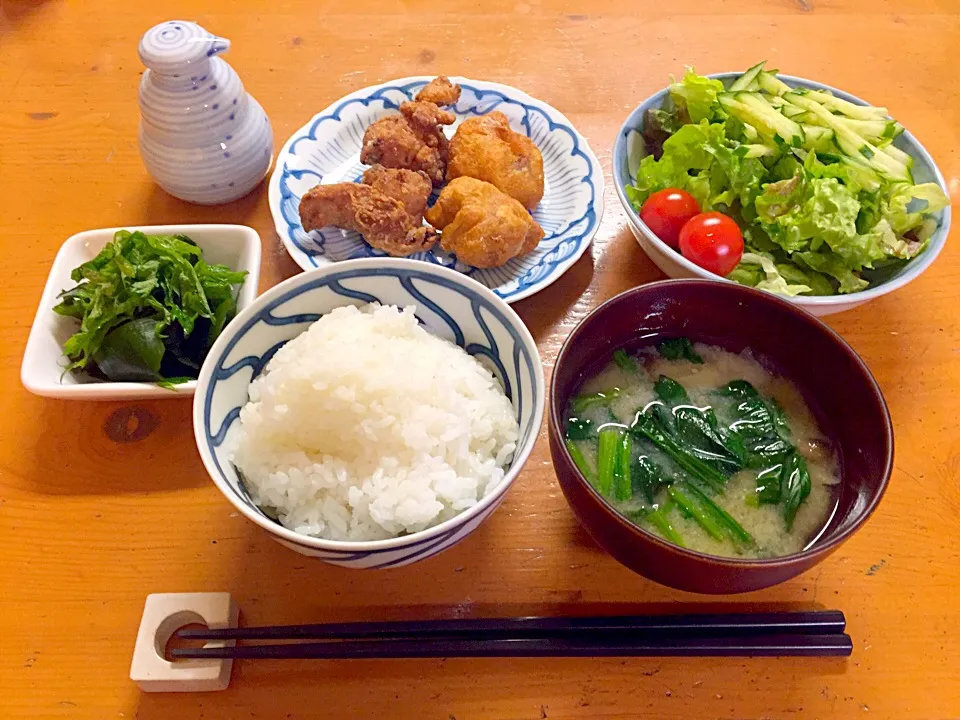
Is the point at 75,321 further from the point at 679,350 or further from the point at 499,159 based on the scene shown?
the point at 679,350

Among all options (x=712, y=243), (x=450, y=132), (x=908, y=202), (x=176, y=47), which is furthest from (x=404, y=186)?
(x=908, y=202)

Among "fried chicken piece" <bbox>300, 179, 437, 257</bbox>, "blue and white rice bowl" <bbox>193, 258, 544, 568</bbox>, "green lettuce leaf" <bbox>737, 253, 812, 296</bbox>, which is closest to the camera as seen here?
"blue and white rice bowl" <bbox>193, 258, 544, 568</bbox>

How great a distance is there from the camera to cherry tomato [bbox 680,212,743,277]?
68.8 inches

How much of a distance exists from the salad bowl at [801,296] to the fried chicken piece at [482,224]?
0.29 m

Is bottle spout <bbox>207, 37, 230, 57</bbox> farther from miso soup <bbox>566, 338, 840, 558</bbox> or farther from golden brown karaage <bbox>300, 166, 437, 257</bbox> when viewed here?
miso soup <bbox>566, 338, 840, 558</bbox>

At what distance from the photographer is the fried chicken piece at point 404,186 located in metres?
1.95

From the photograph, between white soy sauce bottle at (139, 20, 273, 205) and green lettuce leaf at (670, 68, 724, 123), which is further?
green lettuce leaf at (670, 68, 724, 123)

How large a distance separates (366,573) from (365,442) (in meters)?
0.30

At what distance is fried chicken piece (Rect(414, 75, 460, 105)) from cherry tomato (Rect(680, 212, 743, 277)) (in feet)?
2.93

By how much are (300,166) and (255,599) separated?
1.29 m

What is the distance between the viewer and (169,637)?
1312 millimetres

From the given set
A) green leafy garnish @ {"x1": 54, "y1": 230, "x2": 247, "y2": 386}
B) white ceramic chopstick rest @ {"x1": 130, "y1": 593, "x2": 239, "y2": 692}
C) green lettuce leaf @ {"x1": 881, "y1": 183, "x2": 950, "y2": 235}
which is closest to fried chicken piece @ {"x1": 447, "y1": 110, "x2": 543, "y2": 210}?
green leafy garnish @ {"x1": 54, "y1": 230, "x2": 247, "y2": 386}

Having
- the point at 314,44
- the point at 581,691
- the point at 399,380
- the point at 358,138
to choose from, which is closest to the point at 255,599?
the point at 399,380

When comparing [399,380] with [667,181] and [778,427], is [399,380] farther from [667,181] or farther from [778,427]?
[667,181]
